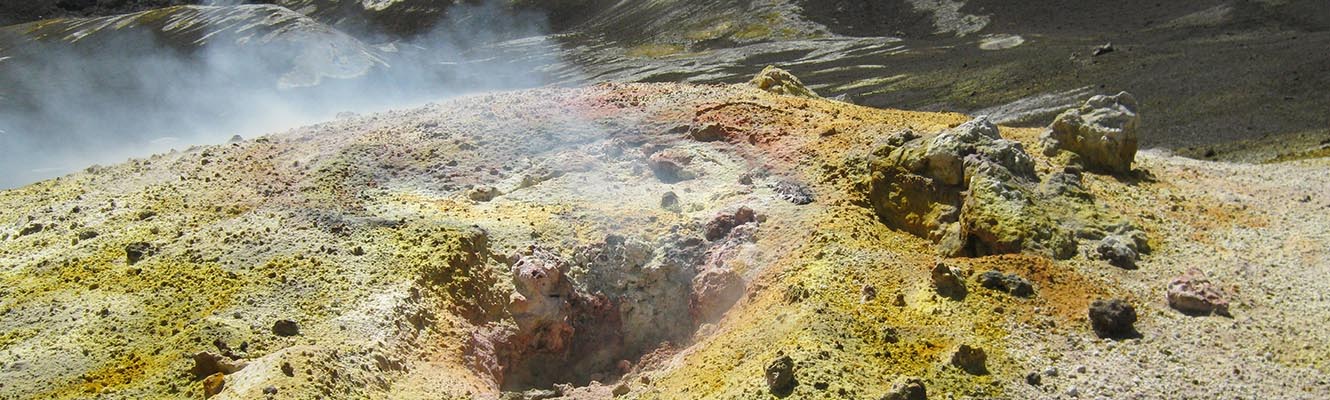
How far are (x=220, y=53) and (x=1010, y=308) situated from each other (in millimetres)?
59625

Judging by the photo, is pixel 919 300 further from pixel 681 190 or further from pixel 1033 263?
pixel 681 190

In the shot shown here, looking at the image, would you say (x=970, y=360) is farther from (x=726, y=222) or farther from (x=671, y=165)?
(x=671, y=165)

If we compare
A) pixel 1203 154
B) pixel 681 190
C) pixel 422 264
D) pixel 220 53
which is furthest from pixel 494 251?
pixel 220 53

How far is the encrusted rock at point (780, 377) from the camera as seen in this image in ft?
36.6

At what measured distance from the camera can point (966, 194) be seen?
1478 centimetres

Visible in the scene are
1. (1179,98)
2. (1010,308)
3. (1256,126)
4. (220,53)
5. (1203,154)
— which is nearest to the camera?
(1010,308)

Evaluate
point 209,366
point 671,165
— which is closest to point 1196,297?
point 671,165

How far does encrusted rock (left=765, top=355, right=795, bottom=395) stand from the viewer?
11156mm

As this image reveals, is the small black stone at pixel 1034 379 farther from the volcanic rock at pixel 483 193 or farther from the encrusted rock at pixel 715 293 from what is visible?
the volcanic rock at pixel 483 193

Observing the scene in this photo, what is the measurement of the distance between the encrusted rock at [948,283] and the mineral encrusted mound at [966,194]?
1153 mm

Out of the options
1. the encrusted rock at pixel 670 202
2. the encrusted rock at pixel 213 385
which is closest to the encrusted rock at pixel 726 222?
the encrusted rock at pixel 670 202

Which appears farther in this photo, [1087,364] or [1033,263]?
[1033,263]

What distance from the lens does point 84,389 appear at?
11852 millimetres

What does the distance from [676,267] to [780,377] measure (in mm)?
4046
